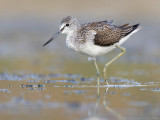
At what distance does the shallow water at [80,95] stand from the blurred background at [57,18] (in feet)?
19.7

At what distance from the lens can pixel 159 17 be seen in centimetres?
2433

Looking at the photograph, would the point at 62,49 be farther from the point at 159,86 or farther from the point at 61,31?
the point at 159,86

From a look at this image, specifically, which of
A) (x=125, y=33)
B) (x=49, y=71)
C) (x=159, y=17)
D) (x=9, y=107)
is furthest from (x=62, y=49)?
(x=9, y=107)

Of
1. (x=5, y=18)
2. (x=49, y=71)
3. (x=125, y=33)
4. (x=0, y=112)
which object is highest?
(x=5, y=18)

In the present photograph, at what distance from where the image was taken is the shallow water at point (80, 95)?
7258mm

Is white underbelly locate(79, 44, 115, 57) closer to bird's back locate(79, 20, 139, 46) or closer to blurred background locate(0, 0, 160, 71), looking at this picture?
bird's back locate(79, 20, 139, 46)

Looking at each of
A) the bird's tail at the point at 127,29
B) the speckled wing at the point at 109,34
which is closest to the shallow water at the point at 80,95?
the speckled wing at the point at 109,34

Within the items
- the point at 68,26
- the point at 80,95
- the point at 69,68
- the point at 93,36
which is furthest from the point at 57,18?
the point at 80,95

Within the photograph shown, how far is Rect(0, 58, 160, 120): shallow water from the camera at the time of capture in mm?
7258

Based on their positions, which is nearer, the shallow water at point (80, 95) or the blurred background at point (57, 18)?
the shallow water at point (80, 95)

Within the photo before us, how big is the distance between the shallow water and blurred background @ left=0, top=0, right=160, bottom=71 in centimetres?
601

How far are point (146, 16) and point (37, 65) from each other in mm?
11996

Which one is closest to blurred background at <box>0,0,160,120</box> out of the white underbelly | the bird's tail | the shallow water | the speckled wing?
the shallow water

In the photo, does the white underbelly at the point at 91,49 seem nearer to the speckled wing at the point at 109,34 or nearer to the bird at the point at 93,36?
the bird at the point at 93,36
